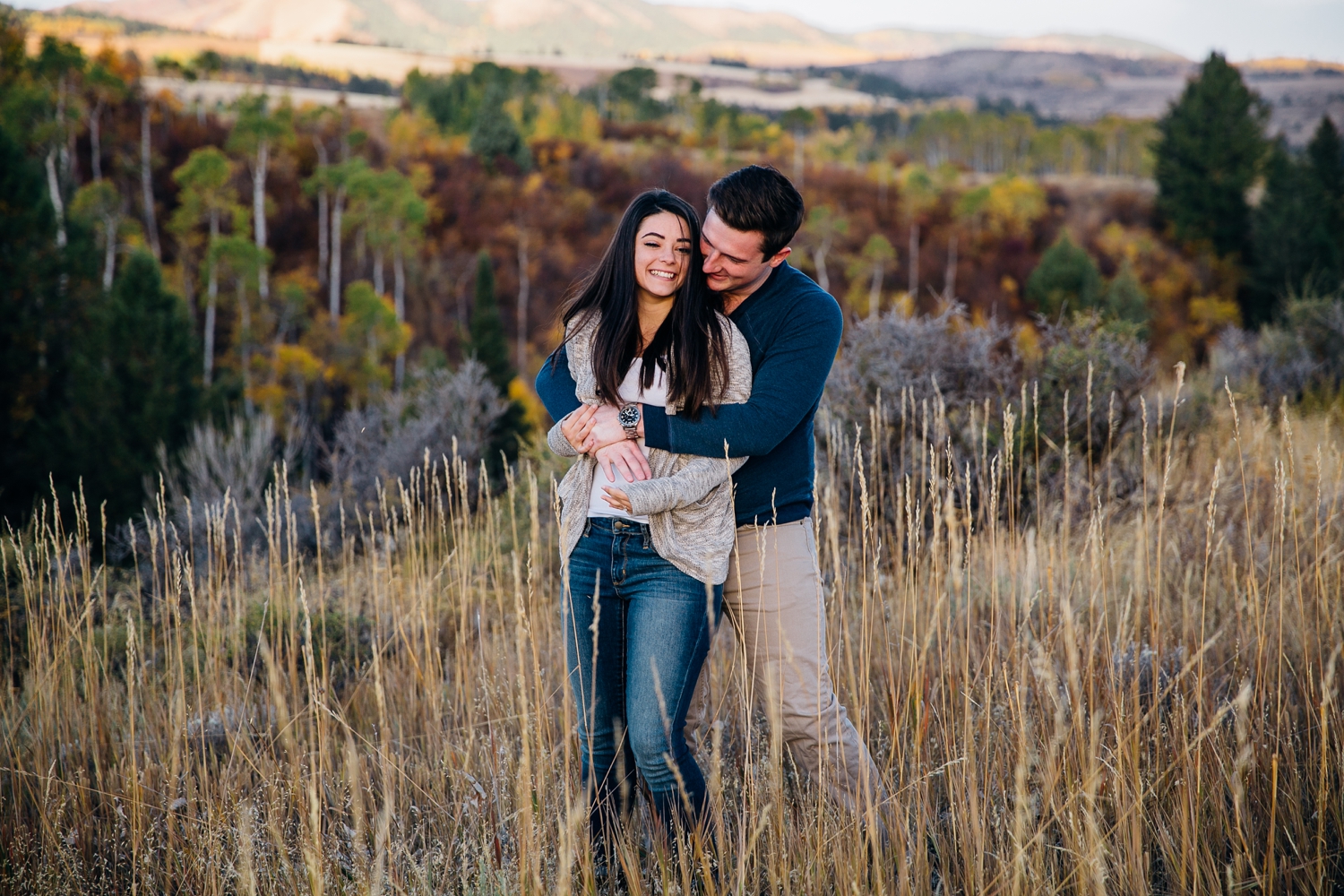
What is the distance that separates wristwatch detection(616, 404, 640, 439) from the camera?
195cm

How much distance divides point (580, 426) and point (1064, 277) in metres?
37.6

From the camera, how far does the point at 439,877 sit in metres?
2.00

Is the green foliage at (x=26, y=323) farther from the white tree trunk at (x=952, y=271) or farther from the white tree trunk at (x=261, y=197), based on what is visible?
the white tree trunk at (x=952, y=271)

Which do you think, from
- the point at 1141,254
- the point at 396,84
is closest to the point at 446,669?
the point at 1141,254

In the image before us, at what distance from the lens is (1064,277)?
3503 centimetres

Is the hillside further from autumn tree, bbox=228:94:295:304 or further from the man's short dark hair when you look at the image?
the man's short dark hair

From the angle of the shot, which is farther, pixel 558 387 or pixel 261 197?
pixel 261 197

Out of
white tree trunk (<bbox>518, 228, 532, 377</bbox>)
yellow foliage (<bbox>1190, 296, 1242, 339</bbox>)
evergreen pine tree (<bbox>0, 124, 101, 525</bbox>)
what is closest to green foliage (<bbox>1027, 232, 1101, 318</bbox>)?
yellow foliage (<bbox>1190, 296, 1242, 339</bbox>)

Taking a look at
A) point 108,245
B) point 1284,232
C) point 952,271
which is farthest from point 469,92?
point 1284,232

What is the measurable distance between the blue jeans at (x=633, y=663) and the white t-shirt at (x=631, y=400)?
26mm

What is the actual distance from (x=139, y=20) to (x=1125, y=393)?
143m

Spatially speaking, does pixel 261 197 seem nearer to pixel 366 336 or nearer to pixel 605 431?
pixel 366 336

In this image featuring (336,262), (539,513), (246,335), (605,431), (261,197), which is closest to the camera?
(605,431)

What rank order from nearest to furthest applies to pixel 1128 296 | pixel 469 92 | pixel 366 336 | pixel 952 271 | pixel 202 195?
pixel 366 336, pixel 1128 296, pixel 202 195, pixel 952 271, pixel 469 92
